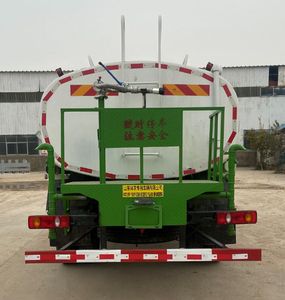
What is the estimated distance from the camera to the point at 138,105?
422 cm

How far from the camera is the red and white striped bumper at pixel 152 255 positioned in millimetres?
3266

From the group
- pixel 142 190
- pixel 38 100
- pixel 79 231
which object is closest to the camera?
pixel 142 190

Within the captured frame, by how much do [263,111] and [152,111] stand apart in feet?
77.9

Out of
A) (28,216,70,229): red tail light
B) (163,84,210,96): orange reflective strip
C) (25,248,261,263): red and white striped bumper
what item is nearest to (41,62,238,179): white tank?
(163,84,210,96): orange reflective strip

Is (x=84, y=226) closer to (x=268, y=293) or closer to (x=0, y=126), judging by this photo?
(x=268, y=293)

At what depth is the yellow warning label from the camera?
348 centimetres

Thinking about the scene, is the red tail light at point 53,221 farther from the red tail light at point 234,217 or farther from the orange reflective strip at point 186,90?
the orange reflective strip at point 186,90

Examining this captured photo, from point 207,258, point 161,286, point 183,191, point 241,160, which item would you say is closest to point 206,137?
point 183,191

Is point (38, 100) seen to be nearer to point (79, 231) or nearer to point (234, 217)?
point (79, 231)

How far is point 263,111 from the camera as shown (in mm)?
25594

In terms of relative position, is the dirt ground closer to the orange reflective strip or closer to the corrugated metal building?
the orange reflective strip

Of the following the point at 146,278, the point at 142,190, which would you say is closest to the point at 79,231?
the point at 146,278

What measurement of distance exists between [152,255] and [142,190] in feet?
1.99

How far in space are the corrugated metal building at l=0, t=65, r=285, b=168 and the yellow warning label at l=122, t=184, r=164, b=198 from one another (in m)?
22.9
